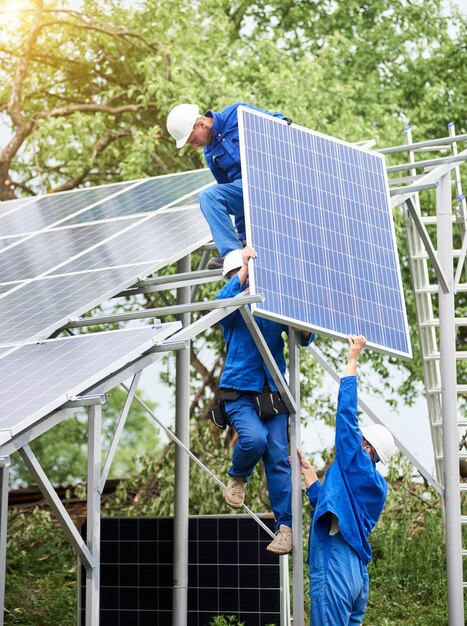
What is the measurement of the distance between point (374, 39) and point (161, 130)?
5160mm

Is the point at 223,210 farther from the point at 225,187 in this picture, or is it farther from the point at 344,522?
the point at 344,522

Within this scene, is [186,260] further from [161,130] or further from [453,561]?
[161,130]

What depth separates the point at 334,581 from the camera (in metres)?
6.47

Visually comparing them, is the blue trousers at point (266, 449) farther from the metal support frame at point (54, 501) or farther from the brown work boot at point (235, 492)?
the metal support frame at point (54, 501)

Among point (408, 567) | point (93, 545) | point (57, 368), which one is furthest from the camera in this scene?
point (408, 567)

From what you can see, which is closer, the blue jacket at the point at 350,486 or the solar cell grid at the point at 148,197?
the blue jacket at the point at 350,486

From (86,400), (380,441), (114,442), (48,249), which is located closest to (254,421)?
(380,441)

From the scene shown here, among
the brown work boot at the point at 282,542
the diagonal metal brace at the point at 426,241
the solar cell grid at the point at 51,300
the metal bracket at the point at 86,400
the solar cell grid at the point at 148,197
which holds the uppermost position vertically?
the solar cell grid at the point at 148,197

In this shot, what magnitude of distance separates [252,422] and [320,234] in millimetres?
1311

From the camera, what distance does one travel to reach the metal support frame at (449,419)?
8.93 metres

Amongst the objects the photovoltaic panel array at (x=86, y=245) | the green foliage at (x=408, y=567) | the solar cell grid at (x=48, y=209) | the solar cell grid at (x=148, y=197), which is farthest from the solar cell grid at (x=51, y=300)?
the green foliage at (x=408, y=567)

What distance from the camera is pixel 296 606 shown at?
24.8 ft

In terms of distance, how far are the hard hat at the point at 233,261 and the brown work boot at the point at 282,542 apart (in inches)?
67.9

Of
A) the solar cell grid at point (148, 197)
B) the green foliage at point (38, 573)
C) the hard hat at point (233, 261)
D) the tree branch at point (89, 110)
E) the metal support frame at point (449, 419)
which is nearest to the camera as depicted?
the hard hat at point (233, 261)
